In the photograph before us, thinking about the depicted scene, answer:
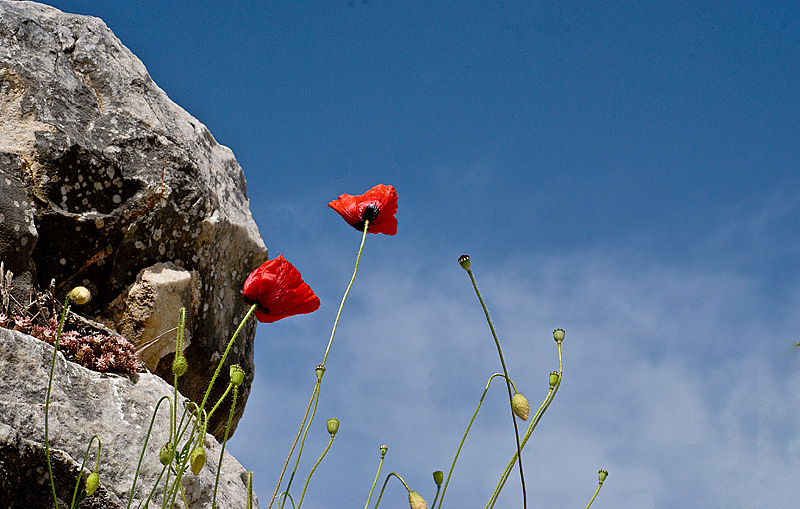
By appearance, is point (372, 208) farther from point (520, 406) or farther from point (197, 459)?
point (197, 459)

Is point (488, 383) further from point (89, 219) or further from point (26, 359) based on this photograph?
point (89, 219)

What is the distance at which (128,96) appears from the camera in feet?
10.1

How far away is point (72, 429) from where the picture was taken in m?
2.03

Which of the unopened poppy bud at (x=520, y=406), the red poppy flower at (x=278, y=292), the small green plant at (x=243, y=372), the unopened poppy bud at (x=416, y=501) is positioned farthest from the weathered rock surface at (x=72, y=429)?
the unopened poppy bud at (x=520, y=406)

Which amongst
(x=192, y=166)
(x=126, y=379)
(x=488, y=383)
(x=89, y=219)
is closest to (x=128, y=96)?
(x=192, y=166)

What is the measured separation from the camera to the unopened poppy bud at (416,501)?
5.17 feet

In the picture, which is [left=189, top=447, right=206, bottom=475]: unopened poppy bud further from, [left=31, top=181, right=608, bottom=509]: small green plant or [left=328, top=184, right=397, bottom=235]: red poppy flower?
[left=328, top=184, right=397, bottom=235]: red poppy flower

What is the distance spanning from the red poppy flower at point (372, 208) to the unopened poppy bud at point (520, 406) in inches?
37.8

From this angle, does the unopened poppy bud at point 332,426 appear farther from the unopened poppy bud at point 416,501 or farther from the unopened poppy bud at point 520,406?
the unopened poppy bud at point 520,406

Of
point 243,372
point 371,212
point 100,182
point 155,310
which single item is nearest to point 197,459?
point 243,372

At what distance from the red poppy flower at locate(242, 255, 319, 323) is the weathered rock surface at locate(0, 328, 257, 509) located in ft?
2.15

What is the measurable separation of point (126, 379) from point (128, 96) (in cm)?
137

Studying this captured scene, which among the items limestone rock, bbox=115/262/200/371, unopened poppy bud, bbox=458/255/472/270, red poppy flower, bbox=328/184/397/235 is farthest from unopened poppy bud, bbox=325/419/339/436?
limestone rock, bbox=115/262/200/371

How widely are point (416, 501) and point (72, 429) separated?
112 cm
